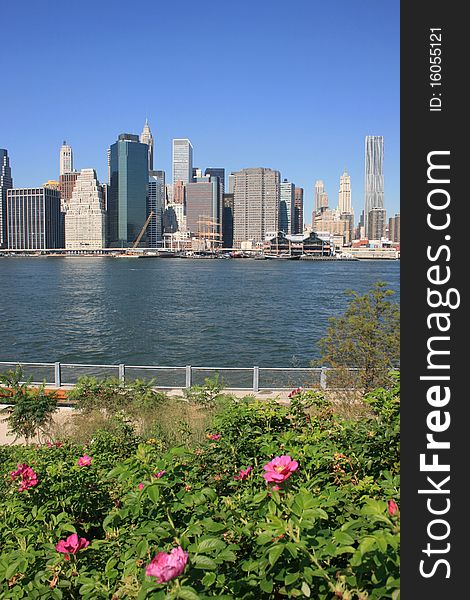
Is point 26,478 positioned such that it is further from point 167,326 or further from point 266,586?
point 167,326

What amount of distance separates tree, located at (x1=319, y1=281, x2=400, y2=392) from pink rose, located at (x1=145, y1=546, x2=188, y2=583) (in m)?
8.13

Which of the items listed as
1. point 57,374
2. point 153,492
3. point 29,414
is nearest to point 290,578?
point 153,492

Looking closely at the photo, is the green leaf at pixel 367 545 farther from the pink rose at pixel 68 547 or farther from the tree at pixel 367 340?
the tree at pixel 367 340

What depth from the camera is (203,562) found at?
2.03 meters

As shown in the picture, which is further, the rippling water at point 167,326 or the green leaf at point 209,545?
the rippling water at point 167,326

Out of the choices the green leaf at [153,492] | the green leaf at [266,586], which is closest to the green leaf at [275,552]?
the green leaf at [266,586]

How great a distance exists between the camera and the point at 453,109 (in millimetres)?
1508

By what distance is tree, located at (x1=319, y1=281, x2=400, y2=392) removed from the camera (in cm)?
1009

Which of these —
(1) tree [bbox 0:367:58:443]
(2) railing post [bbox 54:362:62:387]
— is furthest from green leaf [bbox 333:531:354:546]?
(2) railing post [bbox 54:362:62:387]

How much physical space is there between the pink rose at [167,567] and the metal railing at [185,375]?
10414 mm

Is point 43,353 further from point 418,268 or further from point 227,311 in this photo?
point 418,268

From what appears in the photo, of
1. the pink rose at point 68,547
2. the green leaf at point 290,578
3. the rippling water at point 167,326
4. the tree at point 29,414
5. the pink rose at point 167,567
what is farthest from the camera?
the rippling water at point 167,326

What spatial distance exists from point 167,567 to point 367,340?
8.93 meters

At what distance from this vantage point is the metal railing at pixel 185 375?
12648 millimetres
